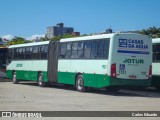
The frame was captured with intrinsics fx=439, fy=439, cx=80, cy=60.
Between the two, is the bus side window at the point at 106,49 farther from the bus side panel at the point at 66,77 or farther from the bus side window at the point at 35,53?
the bus side window at the point at 35,53

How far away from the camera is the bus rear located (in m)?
20.9

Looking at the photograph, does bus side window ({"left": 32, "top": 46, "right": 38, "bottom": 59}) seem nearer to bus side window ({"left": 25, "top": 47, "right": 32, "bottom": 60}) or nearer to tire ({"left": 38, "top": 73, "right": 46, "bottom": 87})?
bus side window ({"left": 25, "top": 47, "right": 32, "bottom": 60})

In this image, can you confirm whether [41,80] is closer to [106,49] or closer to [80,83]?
[80,83]

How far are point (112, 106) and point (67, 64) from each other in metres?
9.71

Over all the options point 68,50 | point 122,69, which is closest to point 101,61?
point 122,69

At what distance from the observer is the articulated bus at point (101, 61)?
68.5 feet

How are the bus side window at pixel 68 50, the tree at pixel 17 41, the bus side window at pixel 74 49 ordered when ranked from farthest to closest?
the tree at pixel 17 41, the bus side window at pixel 68 50, the bus side window at pixel 74 49

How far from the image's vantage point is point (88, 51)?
22656mm

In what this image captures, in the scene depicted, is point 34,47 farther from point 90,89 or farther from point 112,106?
point 112,106

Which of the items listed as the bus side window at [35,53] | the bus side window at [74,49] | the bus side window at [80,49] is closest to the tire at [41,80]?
the bus side window at [35,53]

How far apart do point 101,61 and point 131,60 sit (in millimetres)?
1455

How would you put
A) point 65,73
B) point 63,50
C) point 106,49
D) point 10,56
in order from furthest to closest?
point 10,56 < point 63,50 < point 65,73 < point 106,49

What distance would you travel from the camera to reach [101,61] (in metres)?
21.5

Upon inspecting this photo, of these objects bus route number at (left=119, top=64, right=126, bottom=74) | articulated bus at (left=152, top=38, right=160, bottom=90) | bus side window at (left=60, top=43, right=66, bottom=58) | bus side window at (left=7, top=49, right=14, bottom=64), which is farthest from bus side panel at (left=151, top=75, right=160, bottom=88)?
bus side window at (left=7, top=49, right=14, bottom=64)
